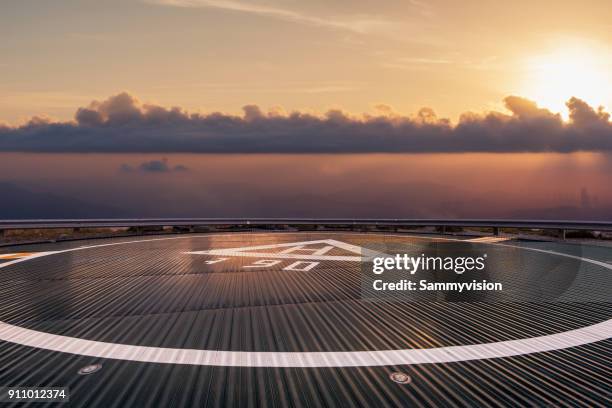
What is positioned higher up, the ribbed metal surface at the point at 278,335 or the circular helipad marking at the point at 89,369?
the circular helipad marking at the point at 89,369

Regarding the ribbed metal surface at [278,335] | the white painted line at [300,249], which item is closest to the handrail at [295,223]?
the white painted line at [300,249]

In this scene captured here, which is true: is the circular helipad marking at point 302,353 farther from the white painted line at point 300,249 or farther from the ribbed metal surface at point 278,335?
the white painted line at point 300,249

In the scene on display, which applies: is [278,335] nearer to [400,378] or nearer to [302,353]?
[302,353]

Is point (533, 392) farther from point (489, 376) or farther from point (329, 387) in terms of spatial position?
A: point (329, 387)

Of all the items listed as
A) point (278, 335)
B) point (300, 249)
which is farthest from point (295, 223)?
point (278, 335)

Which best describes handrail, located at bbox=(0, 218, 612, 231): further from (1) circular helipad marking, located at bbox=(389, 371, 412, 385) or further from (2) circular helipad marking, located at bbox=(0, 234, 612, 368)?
(1) circular helipad marking, located at bbox=(389, 371, 412, 385)
